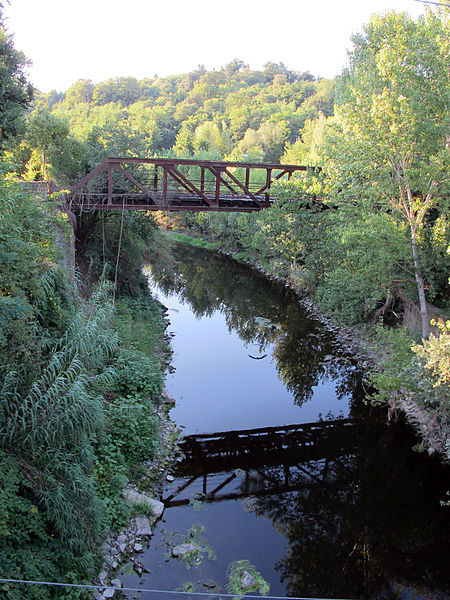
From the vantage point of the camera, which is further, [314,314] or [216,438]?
[314,314]

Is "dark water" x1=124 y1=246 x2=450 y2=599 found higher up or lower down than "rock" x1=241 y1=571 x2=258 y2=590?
higher up

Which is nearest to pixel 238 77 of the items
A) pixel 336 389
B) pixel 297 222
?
pixel 297 222

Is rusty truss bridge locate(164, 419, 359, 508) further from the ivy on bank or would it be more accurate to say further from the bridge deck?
the ivy on bank

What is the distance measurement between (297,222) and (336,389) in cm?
880

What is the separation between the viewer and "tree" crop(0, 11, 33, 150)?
61.5ft

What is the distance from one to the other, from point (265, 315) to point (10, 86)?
15.3 metres

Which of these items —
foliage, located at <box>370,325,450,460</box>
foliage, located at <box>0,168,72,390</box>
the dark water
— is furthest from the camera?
foliage, located at <box>370,325,450,460</box>

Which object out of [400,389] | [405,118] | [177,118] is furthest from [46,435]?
[177,118]

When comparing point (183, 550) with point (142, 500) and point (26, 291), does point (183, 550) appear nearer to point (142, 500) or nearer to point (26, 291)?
point (142, 500)

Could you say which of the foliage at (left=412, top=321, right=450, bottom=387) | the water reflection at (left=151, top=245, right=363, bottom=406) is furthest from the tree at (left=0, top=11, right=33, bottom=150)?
the foliage at (left=412, top=321, right=450, bottom=387)

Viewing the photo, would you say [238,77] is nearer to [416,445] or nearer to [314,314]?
[314,314]

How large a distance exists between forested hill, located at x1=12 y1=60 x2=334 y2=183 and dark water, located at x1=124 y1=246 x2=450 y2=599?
9833mm

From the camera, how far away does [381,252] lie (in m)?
13.8

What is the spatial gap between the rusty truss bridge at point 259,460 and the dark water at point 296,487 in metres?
0.03
